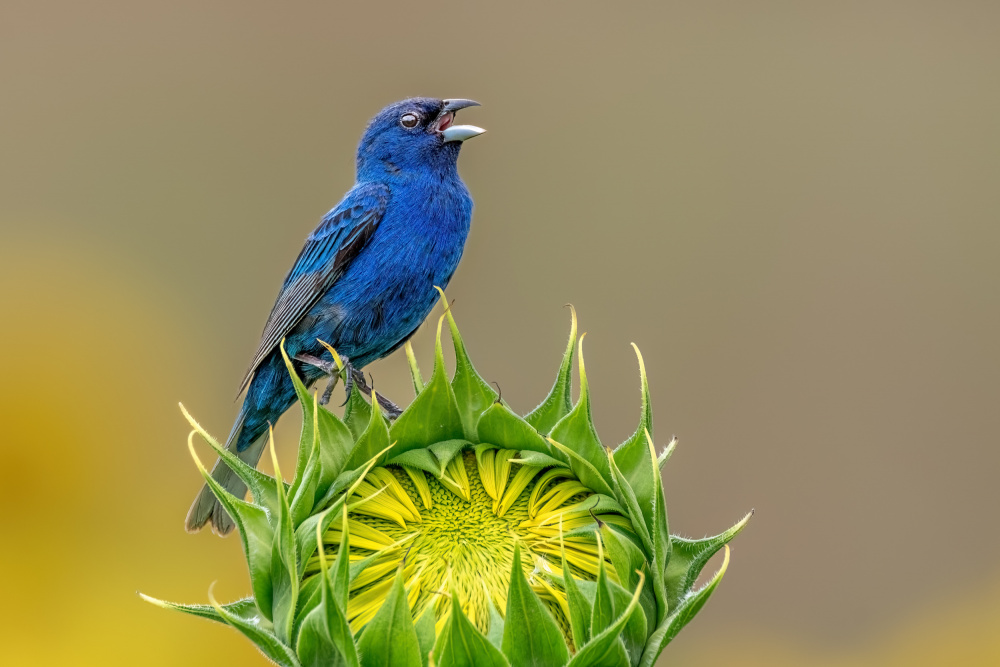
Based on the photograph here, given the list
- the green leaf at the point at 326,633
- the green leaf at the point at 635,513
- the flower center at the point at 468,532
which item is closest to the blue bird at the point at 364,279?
the flower center at the point at 468,532

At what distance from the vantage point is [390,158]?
21.6 feet

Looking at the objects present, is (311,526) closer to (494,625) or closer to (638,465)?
(494,625)

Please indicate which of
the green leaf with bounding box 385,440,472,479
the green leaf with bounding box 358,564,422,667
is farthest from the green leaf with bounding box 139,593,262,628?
the green leaf with bounding box 385,440,472,479

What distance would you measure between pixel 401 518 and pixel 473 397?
45 centimetres

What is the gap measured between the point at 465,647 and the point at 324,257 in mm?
3351

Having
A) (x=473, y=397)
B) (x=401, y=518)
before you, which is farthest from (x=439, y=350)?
(x=401, y=518)

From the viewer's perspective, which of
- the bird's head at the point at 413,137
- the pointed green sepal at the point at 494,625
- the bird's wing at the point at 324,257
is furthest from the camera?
the bird's head at the point at 413,137

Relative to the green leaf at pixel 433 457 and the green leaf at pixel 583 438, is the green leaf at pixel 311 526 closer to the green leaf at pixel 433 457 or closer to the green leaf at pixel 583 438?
the green leaf at pixel 433 457

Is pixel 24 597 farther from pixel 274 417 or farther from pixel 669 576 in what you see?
pixel 669 576

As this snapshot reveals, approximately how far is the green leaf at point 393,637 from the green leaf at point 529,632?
260mm

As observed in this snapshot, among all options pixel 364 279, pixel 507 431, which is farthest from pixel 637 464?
pixel 364 279

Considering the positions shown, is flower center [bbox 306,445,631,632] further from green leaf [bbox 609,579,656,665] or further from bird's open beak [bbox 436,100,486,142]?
bird's open beak [bbox 436,100,486,142]

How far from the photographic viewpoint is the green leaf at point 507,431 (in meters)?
3.65

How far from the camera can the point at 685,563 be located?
3.60 meters
